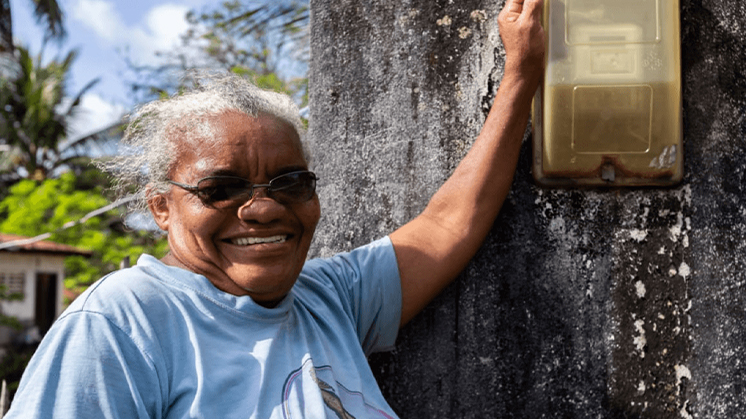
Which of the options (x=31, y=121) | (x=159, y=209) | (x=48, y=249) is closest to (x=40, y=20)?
(x=31, y=121)

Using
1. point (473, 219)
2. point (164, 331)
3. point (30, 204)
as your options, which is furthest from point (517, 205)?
point (30, 204)

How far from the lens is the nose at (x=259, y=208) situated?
1403mm

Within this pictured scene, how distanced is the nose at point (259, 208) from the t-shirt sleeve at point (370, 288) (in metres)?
0.28

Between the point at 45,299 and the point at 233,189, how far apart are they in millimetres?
17196

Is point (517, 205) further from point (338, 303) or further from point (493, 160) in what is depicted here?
point (338, 303)

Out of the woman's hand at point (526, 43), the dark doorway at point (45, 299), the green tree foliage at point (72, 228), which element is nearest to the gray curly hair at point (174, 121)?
the woman's hand at point (526, 43)

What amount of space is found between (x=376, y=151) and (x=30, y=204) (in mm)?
12038

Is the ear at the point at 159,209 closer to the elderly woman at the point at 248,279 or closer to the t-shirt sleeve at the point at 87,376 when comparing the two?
the elderly woman at the point at 248,279

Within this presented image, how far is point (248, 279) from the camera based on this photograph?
55.5 inches

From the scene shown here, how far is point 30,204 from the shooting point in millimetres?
12008

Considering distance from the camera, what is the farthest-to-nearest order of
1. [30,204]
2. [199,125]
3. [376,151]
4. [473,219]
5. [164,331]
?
[30,204], [376,151], [473,219], [199,125], [164,331]

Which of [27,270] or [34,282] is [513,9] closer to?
[27,270]

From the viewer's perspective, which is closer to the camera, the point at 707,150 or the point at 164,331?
the point at 164,331

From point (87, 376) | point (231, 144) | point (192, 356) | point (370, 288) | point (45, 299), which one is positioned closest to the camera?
point (87, 376)
